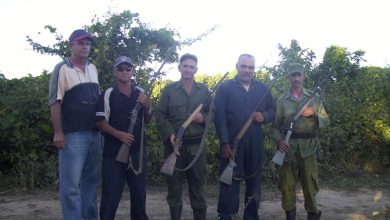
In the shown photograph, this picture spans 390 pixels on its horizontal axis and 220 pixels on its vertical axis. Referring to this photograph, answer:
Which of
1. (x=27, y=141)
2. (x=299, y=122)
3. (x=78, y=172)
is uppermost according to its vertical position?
(x=299, y=122)

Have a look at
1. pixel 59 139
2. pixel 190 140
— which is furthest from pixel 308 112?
pixel 59 139

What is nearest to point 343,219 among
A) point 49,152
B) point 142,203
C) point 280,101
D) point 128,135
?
point 280,101

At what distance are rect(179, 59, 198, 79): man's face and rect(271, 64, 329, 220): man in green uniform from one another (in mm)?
1244

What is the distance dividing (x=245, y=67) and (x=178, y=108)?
961 millimetres

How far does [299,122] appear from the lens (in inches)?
194

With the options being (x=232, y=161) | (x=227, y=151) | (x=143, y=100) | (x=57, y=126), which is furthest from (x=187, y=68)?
(x=57, y=126)

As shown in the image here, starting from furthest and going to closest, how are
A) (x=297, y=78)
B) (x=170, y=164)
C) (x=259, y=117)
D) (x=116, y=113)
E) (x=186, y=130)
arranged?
(x=297, y=78) → (x=259, y=117) → (x=186, y=130) → (x=170, y=164) → (x=116, y=113)

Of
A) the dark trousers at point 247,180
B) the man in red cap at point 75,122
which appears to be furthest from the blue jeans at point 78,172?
the dark trousers at point 247,180

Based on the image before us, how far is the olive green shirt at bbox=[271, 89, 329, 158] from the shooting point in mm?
4863

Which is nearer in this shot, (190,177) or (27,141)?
(190,177)

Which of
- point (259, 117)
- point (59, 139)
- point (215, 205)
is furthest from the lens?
point (215, 205)

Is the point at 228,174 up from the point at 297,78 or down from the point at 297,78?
down

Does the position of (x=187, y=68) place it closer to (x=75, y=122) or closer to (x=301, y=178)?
(x=75, y=122)

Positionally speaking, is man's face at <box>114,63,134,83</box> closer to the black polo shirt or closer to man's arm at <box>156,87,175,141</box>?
the black polo shirt
